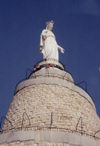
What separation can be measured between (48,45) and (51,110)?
6.17 meters

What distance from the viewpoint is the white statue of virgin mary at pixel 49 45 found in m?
20.4

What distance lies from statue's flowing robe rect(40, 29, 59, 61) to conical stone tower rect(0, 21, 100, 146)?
114 cm

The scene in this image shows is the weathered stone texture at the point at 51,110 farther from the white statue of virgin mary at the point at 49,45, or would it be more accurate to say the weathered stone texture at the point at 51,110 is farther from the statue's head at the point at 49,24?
the statue's head at the point at 49,24

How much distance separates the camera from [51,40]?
21.1 m

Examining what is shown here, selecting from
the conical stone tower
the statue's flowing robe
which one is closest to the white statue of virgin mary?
the statue's flowing robe

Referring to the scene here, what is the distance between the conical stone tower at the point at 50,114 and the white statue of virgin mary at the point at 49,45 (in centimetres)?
114

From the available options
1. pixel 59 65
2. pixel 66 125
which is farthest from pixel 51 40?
pixel 66 125

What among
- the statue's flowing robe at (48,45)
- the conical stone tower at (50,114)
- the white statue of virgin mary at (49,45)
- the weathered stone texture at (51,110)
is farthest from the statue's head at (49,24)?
the weathered stone texture at (51,110)

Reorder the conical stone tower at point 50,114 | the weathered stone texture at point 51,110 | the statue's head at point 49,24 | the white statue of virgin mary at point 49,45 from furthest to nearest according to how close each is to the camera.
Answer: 1. the statue's head at point 49,24
2. the white statue of virgin mary at point 49,45
3. the weathered stone texture at point 51,110
4. the conical stone tower at point 50,114

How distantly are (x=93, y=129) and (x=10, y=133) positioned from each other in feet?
13.1

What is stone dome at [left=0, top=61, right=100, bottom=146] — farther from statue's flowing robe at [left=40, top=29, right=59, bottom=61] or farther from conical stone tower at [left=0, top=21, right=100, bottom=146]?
statue's flowing robe at [left=40, top=29, right=59, bottom=61]

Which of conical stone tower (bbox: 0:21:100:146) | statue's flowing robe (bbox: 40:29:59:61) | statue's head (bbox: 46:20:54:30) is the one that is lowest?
conical stone tower (bbox: 0:21:100:146)

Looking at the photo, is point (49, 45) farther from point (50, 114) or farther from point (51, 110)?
point (50, 114)

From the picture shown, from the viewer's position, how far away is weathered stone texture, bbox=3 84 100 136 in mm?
15126
